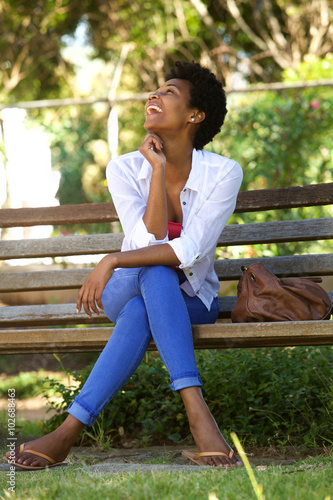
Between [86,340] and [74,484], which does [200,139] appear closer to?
[86,340]

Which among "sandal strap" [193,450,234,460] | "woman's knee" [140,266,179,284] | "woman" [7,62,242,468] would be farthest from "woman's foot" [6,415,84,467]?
"woman's knee" [140,266,179,284]

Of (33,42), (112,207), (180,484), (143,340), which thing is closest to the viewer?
(180,484)

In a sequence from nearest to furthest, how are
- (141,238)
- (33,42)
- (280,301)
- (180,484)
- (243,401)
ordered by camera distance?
1. (180,484)
2. (280,301)
3. (141,238)
4. (243,401)
5. (33,42)

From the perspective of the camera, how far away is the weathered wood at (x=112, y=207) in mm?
3107

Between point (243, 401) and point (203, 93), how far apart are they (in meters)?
1.50

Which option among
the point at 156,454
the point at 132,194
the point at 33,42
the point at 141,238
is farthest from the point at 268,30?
the point at 156,454

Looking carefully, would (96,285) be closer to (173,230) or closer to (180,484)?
(173,230)

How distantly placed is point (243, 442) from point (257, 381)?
1.45ft

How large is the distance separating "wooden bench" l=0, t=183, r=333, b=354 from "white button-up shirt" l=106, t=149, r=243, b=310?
278 millimetres

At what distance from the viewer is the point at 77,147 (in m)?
6.90

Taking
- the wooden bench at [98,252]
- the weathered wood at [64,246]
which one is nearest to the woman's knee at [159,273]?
the wooden bench at [98,252]

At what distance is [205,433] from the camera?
2168 millimetres

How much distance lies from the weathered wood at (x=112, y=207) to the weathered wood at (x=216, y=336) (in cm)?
81

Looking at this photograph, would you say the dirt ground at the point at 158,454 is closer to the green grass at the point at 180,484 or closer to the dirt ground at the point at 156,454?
the dirt ground at the point at 156,454
